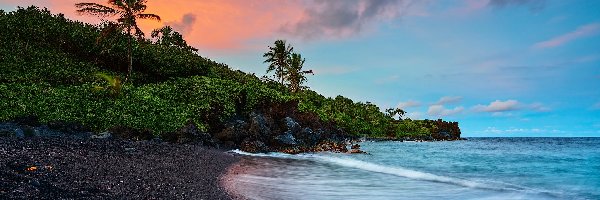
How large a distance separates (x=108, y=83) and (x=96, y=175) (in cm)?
2520

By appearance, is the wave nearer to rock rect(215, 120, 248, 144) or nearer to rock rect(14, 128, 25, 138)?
rock rect(215, 120, 248, 144)

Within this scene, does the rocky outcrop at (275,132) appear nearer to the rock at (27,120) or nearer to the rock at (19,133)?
the rock at (27,120)

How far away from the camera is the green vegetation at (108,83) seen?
24922 millimetres

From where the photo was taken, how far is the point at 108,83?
3156 centimetres

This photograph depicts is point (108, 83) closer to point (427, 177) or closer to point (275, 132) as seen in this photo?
point (275, 132)

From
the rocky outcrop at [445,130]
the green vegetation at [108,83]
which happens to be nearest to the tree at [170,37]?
the green vegetation at [108,83]

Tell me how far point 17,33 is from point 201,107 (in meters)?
24.5

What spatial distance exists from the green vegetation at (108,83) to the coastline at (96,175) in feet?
42.2

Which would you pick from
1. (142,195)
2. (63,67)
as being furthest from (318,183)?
(63,67)

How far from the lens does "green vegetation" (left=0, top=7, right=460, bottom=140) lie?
2492cm

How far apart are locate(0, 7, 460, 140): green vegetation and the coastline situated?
42.2ft

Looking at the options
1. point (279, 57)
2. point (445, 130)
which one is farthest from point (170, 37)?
point (445, 130)

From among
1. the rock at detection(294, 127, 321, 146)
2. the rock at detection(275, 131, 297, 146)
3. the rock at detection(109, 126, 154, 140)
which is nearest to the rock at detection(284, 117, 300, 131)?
the rock at detection(294, 127, 321, 146)

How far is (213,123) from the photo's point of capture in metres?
29.3
